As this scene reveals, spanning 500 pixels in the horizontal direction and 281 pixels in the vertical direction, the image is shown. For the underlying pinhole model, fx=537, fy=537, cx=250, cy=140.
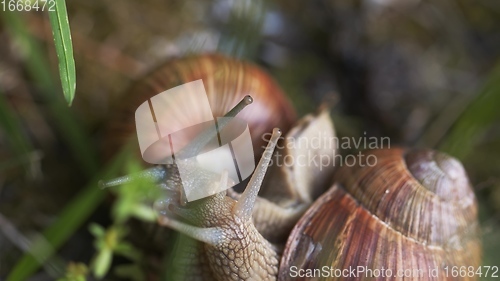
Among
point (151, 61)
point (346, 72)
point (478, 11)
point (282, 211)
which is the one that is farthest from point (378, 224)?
point (478, 11)

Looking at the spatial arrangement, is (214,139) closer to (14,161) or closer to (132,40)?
(14,161)

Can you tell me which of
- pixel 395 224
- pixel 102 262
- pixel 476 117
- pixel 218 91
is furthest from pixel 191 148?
pixel 476 117

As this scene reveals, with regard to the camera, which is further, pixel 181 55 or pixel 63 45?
pixel 181 55

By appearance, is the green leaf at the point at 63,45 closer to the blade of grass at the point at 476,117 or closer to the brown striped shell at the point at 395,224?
the brown striped shell at the point at 395,224

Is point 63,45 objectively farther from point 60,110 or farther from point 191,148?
point 60,110

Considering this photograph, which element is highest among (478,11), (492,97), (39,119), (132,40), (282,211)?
(478,11)

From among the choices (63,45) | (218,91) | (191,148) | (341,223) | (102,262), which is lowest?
(102,262)

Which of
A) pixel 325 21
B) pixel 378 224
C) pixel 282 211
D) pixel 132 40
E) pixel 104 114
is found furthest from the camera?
pixel 325 21

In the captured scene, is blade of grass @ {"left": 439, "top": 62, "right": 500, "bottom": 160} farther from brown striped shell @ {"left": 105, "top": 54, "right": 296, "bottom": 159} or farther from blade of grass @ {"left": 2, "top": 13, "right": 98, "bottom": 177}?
blade of grass @ {"left": 2, "top": 13, "right": 98, "bottom": 177}
